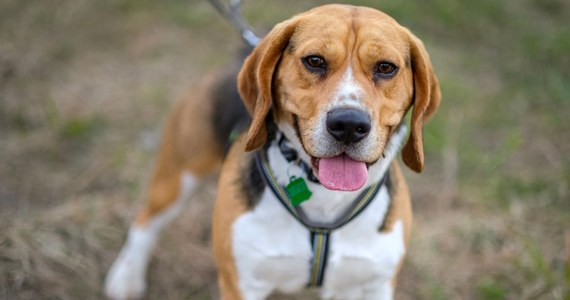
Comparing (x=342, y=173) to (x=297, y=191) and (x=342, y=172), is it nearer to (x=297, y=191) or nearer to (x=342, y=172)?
(x=342, y=172)

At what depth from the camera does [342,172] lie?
2945mm

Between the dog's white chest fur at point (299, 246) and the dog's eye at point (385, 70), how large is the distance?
0.70 metres

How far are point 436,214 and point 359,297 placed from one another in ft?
6.47

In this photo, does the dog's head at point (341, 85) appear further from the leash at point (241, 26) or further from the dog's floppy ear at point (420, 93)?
the leash at point (241, 26)

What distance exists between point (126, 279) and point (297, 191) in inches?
80.0

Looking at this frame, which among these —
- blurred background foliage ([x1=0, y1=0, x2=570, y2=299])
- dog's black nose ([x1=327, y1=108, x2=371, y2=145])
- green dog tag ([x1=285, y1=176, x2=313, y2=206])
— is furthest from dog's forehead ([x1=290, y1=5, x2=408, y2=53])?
blurred background foliage ([x1=0, y1=0, x2=570, y2=299])

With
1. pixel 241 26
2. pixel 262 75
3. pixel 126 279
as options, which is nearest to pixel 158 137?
pixel 126 279

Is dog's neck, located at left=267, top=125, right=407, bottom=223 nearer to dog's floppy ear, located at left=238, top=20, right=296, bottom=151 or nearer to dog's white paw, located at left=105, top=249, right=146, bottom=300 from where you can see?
dog's floppy ear, located at left=238, top=20, right=296, bottom=151

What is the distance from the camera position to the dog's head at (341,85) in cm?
284

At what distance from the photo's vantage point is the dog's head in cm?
284

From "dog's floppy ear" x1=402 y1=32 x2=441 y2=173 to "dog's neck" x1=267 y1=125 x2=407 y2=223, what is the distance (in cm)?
11

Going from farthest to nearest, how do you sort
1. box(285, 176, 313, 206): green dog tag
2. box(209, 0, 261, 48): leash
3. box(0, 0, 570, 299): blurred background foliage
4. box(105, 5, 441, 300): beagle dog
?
box(0, 0, 570, 299): blurred background foliage
box(209, 0, 261, 48): leash
box(285, 176, 313, 206): green dog tag
box(105, 5, 441, 300): beagle dog

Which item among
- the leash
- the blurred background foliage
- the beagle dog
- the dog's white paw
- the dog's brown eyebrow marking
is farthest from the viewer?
the blurred background foliage

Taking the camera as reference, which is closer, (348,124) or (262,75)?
(348,124)
